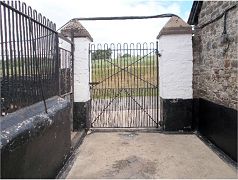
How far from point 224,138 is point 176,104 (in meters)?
2.54

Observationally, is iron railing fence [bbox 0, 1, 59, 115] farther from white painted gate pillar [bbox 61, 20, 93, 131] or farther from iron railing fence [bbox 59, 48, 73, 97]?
white painted gate pillar [bbox 61, 20, 93, 131]

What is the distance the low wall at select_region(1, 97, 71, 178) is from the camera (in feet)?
11.0

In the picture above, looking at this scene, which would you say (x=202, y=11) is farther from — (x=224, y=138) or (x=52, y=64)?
(x=52, y=64)

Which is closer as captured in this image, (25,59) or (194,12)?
(25,59)

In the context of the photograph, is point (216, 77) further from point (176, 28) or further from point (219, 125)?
point (176, 28)

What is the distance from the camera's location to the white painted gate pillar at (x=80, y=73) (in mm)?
8773

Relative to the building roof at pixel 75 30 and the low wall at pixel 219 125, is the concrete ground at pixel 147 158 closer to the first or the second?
the low wall at pixel 219 125

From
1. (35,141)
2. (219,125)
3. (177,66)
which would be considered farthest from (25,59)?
(177,66)

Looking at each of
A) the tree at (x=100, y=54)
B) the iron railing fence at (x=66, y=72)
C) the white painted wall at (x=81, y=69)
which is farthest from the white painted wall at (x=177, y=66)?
the iron railing fence at (x=66, y=72)

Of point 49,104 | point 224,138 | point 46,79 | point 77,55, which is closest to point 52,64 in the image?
point 46,79

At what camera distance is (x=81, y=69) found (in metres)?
8.88

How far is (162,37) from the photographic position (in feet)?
29.0

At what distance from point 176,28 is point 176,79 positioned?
56.5 inches

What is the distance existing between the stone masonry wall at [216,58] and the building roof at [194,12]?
0.65 feet
